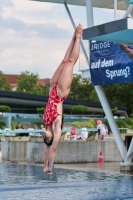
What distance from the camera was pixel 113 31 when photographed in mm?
11906

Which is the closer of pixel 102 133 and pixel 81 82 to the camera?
pixel 102 133

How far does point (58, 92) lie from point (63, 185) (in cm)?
936

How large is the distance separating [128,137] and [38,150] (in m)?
4.15

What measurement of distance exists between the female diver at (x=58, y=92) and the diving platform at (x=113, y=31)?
10.6 feet

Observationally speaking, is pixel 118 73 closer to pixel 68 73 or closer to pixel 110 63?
pixel 110 63

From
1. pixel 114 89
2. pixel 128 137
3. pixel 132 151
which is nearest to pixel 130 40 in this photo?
pixel 132 151

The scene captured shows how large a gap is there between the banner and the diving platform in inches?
297

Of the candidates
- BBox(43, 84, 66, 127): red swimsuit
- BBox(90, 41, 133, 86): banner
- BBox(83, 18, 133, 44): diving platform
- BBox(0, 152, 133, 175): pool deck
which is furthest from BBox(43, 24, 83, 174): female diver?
BBox(0, 152, 133, 175): pool deck

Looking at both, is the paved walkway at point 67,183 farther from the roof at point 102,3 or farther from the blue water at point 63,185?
the roof at point 102,3

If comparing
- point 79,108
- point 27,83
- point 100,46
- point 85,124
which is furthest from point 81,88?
point 100,46

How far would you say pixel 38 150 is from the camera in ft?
84.6

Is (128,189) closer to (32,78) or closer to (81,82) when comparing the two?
(81,82)

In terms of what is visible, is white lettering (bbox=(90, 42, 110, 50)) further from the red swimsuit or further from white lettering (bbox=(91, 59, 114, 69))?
the red swimsuit

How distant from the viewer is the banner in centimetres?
2083
